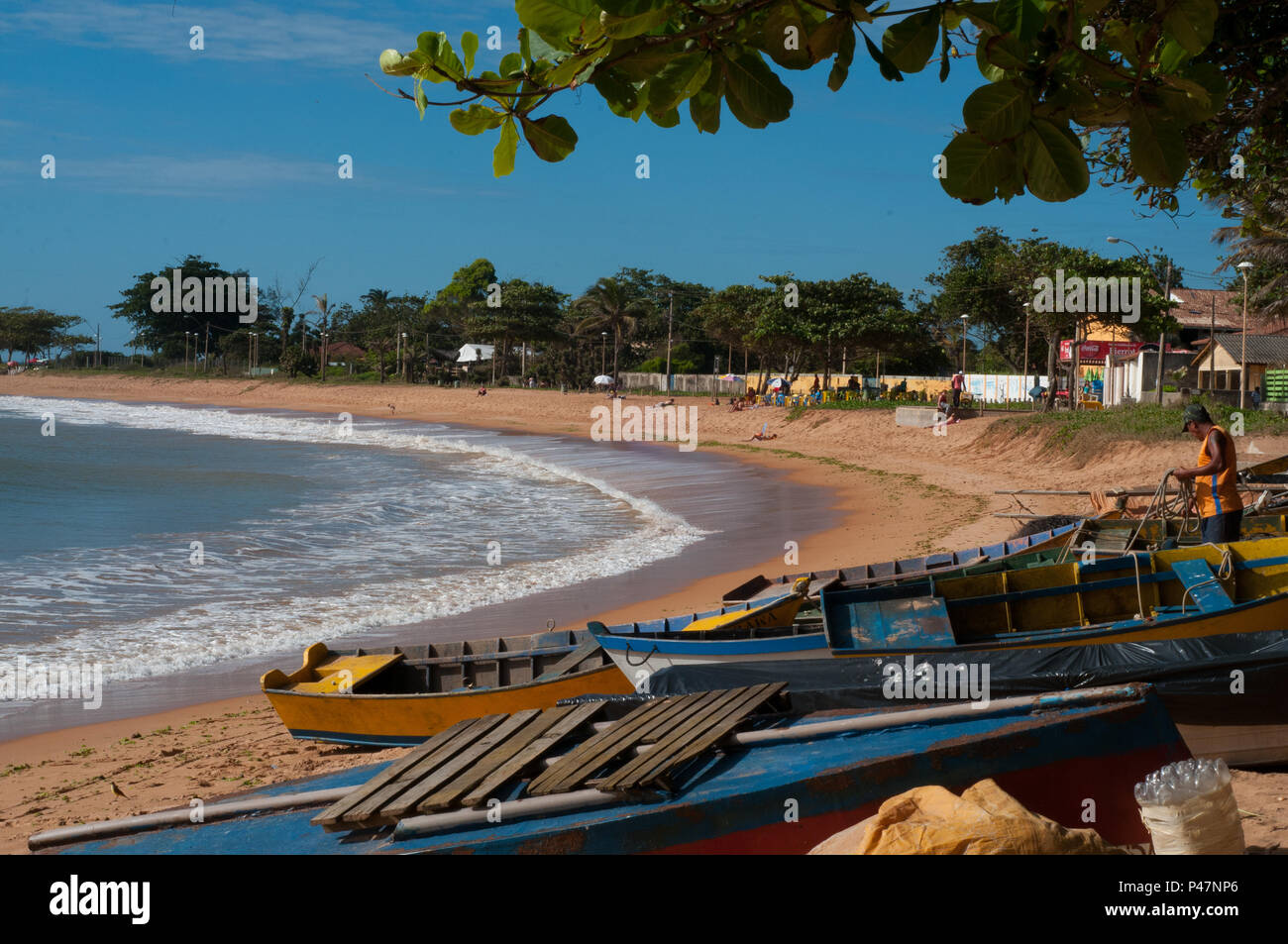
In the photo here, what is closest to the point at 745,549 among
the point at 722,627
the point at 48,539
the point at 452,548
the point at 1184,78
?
the point at 452,548

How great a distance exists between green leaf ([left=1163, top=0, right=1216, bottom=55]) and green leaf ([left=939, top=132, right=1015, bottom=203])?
1.67ft

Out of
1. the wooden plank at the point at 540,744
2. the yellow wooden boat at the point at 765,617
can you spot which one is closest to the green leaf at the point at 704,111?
the wooden plank at the point at 540,744

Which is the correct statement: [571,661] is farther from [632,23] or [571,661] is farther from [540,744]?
[632,23]

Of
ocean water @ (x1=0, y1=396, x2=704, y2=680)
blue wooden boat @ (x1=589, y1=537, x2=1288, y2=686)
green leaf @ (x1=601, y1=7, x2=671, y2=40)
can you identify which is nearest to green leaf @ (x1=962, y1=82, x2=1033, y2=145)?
green leaf @ (x1=601, y1=7, x2=671, y2=40)

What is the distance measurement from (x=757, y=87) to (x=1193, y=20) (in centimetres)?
111

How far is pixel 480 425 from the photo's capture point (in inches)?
2178

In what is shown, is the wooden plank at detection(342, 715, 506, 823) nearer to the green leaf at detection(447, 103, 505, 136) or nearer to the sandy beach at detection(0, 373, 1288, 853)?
the sandy beach at detection(0, 373, 1288, 853)

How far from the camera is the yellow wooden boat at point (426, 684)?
25.6 ft

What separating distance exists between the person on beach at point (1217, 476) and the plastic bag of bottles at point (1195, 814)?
582 cm

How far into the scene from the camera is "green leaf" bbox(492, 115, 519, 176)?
9.59 feet

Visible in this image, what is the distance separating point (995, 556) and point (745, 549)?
25.4ft

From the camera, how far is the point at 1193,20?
266 cm

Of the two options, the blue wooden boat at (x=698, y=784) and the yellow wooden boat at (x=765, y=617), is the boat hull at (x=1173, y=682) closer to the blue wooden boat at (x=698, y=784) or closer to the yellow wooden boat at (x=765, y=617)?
the blue wooden boat at (x=698, y=784)

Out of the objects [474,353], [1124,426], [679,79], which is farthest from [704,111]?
[474,353]
